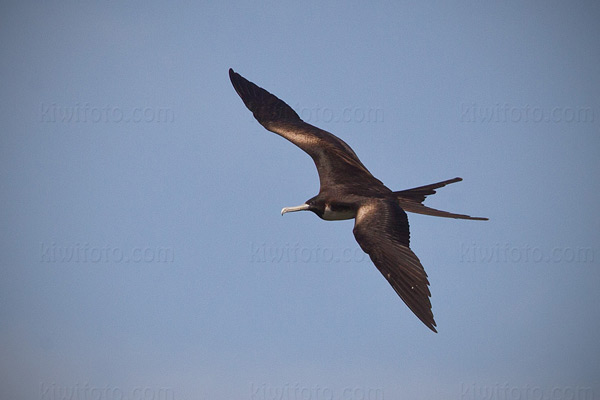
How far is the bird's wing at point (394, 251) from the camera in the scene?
968 centimetres

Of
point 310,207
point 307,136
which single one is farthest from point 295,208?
point 307,136

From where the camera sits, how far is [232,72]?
54.3 ft

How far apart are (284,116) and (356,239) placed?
534 centimetres

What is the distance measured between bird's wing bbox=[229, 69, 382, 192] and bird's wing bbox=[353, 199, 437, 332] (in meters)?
1.69

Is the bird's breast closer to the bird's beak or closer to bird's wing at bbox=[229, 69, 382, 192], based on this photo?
the bird's beak

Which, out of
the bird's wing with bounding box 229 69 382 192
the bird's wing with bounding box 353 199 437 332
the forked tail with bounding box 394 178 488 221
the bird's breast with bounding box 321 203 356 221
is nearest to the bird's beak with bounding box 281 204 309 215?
the bird's breast with bounding box 321 203 356 221

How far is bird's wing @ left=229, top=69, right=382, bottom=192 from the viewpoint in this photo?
44.5 ft

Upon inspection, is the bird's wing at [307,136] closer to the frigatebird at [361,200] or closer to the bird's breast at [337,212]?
the frigatebird at [361,200]

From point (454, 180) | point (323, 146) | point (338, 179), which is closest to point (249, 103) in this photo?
point (323, 146)

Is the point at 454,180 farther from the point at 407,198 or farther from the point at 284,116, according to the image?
the point at 284,116

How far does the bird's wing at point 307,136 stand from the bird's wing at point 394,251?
1.69 meters

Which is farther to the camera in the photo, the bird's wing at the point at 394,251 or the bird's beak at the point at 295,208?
the bird's beak at the point at 295,208

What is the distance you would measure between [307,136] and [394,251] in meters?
4.73

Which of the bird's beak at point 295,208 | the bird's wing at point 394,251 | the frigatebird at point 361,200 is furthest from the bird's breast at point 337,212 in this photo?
the bird's wing at point 394,251
